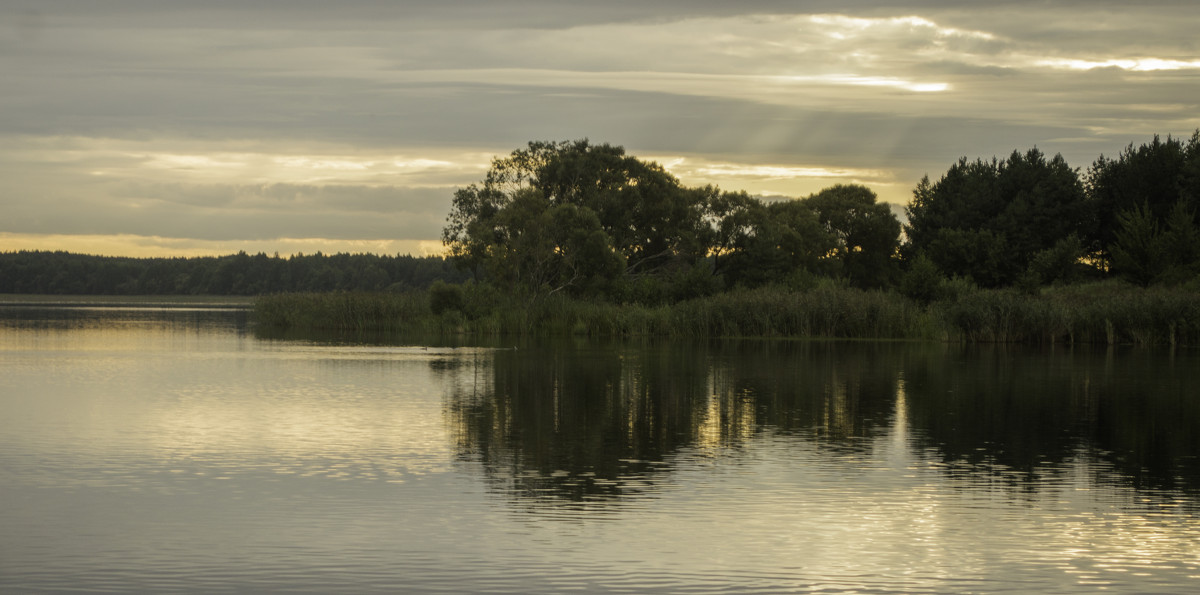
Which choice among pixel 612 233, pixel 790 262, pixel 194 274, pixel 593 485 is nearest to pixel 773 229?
pixel 790 262

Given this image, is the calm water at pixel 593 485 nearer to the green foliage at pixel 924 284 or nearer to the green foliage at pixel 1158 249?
the green foliage at pixel 924 284

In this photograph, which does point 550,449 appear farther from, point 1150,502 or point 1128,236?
point 1128,236

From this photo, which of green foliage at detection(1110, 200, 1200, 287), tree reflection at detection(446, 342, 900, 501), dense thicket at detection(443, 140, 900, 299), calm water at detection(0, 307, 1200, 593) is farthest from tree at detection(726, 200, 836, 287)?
calm water at detection(0, 307, 1200, 593)

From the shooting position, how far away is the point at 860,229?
92938mm

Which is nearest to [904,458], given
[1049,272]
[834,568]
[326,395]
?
[834,568]

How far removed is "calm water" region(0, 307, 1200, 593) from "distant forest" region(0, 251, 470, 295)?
11657 centimetres

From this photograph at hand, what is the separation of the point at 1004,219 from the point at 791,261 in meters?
13.9

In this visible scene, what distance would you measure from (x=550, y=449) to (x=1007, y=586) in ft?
25.1

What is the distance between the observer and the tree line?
59.2 meters

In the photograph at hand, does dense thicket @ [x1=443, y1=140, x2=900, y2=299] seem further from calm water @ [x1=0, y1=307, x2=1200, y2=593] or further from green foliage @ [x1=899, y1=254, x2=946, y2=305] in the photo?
calm water @ [x1=0, y1=307, x2=1200, y2=593]

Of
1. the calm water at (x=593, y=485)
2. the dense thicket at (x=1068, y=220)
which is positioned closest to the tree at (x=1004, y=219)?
the dense thicket at (x=1068, y=220)

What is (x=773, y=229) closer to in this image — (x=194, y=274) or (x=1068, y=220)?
(x=1068, y=220)

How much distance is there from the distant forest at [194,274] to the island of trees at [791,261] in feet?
229

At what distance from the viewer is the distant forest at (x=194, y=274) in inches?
5551
